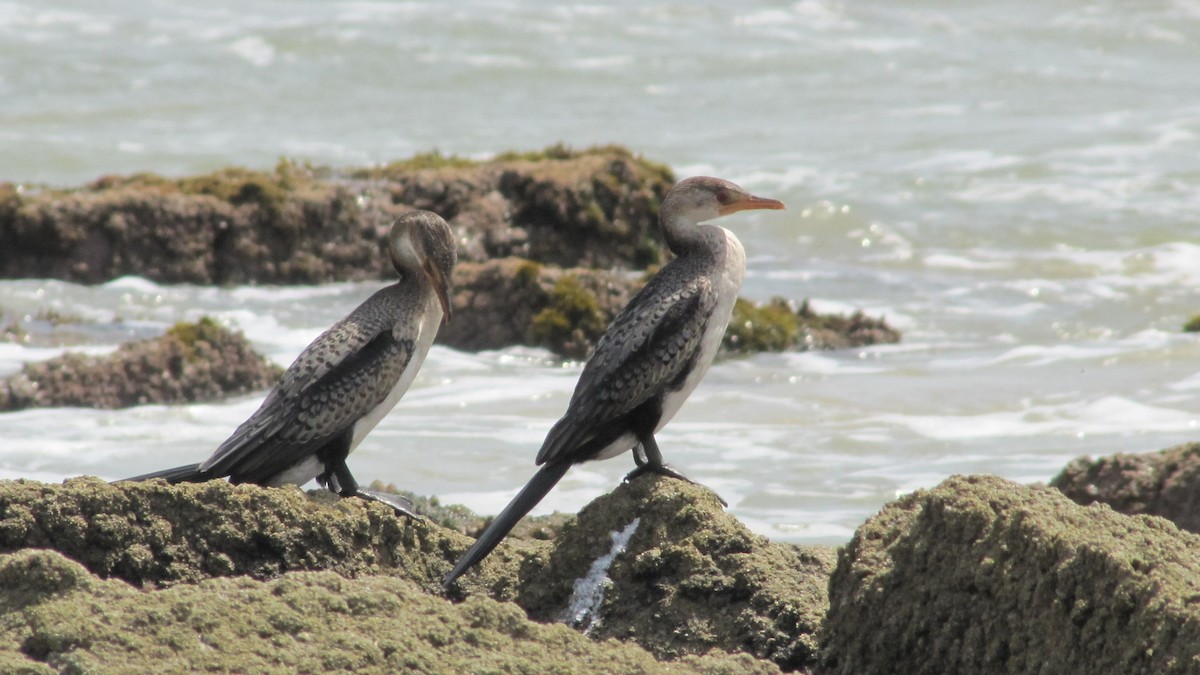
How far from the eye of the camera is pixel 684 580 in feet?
15.0

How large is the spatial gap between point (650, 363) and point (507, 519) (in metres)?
1.10

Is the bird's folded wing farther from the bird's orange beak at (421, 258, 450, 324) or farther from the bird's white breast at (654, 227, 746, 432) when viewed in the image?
the bird's white breast at (654, 227, 746, 432)

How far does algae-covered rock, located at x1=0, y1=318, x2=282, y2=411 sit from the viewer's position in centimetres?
987

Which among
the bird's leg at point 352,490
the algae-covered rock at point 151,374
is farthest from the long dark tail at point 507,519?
the algae-covered rock at point 151,374

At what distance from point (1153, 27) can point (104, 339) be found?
2036cm

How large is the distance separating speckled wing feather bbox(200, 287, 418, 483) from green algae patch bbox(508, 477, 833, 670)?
1.42 metres

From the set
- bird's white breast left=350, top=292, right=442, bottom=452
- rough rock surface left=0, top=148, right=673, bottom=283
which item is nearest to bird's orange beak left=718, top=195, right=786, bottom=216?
bird's white breast left=350, top=292, right=442, bottom=452

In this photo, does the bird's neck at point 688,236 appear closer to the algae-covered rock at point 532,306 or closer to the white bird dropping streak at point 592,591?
the white bird dropping streak at point 592,591

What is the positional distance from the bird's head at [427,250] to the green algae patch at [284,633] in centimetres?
265

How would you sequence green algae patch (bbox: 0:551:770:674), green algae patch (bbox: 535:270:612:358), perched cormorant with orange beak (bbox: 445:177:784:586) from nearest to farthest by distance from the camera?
green algae patch (bbox: 0:551:770:674), perched cormorant with orange beak (bbox: 445:177:784:586), green algae patch (bbox: 535:270:612:358)

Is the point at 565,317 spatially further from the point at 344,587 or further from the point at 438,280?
the point at 344,587

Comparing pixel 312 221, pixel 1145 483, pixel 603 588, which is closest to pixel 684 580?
pixel 603 588

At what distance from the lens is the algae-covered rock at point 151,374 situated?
9.87m

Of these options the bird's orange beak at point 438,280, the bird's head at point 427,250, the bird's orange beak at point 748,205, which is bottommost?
the bird's orange beak at point 438,280
